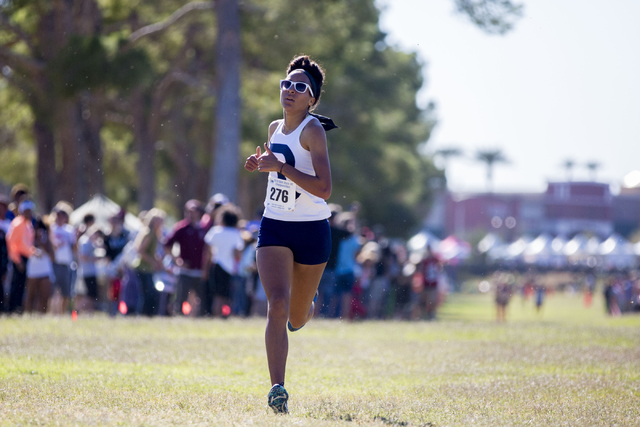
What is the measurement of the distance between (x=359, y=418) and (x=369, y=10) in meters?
16.3

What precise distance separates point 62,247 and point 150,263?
1.34 metres

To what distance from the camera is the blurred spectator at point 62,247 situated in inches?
520

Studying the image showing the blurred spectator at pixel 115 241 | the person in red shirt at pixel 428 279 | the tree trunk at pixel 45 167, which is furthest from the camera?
the tree trunk at pixel 45 167

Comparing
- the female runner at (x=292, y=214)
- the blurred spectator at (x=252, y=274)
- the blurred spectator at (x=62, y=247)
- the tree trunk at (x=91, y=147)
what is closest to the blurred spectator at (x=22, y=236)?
the blurred spectator at (x=62, y=247)

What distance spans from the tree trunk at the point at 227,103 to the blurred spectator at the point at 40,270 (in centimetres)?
677

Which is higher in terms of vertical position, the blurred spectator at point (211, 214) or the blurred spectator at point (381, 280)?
the blurred spectator at point (211, 214)

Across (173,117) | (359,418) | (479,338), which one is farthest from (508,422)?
(173,117)

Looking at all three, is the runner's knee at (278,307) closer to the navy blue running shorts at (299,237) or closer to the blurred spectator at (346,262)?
the navy blue running shorts at (299,237)

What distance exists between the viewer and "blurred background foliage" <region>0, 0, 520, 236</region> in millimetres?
19203

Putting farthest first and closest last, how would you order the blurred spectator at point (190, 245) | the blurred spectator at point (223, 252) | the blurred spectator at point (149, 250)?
the blurred spectator at point (149, 250)
the blurred spectator at point (190, 245)
the blurred spectator at point (223, 252)

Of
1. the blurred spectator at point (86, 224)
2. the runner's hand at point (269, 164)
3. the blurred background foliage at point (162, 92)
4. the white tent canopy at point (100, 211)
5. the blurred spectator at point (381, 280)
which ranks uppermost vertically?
the blurred background foliage at point (162, 92)

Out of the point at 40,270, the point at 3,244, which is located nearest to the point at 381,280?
the point at 40,270

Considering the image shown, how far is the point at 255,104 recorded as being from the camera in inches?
967

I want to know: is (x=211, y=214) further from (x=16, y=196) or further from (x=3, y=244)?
(x=3, y=244)
